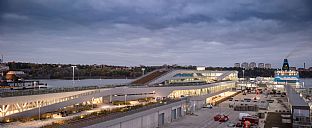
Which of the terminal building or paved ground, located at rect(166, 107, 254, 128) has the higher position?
the terminal building

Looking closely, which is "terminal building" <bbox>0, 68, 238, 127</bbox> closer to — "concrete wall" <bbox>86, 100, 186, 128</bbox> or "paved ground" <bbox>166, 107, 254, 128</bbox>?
"concrete wall" <bbox>86, 100, 186, 128</bbox>

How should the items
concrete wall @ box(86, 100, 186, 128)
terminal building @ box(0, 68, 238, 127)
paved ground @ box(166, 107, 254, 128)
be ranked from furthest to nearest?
1. paved ground @ box(166, 107, 254, 128)
2. terminal building @ box(0, 68, 238, 127)
3. concrete wall @ box(86, 100, 186, 128)

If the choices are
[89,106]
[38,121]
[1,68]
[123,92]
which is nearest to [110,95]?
[123,92]

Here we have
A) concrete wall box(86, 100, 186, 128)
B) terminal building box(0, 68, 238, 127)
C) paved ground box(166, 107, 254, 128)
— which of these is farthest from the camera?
paved ground box(166, 107, 254, 128)

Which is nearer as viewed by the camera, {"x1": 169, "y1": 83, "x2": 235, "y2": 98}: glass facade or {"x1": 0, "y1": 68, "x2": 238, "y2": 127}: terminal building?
{"x1": 0, "y1": 68, "x2": 238, "y2": 127}: terminal building

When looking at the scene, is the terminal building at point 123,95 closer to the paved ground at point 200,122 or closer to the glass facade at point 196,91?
the glass facade at point 196,91

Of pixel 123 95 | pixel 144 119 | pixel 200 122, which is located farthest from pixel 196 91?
pixel 144 119

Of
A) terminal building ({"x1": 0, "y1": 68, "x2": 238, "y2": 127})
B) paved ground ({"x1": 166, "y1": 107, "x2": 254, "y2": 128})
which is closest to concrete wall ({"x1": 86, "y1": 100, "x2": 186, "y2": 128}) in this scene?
terminal building ({"x1": 0, "y1": 68, "x2": 238, "y2": 127})

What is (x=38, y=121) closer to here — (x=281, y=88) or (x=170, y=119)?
(x=170, y=119)
